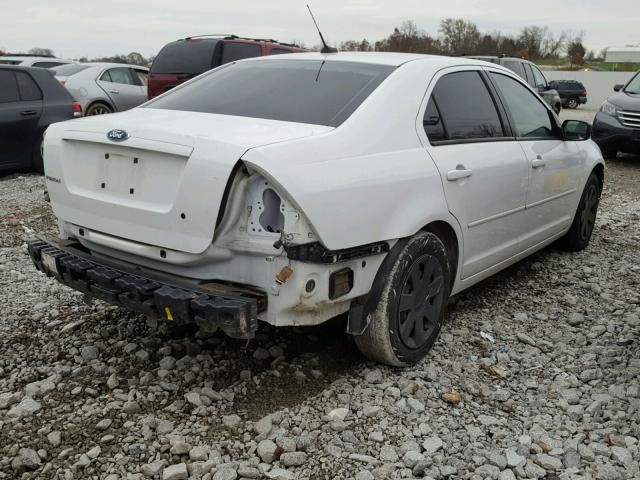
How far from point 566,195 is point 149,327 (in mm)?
3262

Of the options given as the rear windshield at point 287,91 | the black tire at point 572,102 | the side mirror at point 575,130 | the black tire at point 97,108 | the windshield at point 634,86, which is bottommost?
the black tire at point 572,102

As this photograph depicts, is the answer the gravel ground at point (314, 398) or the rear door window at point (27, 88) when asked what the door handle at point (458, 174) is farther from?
the rear door window at point (27, 88)

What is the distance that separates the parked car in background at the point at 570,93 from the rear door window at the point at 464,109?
31.9 m

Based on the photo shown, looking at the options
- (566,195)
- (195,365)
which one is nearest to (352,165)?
(195,365)

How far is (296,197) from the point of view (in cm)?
266

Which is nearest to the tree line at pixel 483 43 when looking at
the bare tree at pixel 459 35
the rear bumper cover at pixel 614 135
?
the bare tree at pixel 459 35

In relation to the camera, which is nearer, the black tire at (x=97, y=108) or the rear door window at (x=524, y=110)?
the rear door window at (x=524, y=110)

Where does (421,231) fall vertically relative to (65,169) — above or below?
below

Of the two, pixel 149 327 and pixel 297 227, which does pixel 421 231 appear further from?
pixel 149 327

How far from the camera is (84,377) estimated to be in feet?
10.9

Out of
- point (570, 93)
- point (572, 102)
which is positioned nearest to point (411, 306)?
point (570, 93)

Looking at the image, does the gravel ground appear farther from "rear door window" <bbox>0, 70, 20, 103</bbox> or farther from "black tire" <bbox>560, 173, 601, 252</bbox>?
"rear door window" <bbox>0, 70, 20, 103</bbox>

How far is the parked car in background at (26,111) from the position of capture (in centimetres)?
844

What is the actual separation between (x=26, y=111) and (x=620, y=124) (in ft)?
29.8
